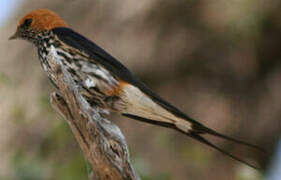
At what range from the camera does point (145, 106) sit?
4.15 m

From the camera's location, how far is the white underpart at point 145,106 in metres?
4.05

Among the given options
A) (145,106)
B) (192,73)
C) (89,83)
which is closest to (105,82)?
(89,83)

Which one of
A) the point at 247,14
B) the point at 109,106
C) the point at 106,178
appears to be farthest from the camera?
the point at 247,14

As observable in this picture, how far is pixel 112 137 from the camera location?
3477 mm

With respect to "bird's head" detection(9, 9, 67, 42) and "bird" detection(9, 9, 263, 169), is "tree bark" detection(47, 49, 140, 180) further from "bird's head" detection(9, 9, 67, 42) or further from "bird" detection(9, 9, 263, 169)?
"bird's head" detection(9, 9, 67, 42)

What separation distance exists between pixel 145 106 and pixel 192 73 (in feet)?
7.22

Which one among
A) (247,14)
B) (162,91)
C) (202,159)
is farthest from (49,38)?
(247,14)

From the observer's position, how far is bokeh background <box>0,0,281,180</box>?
5.95 meters

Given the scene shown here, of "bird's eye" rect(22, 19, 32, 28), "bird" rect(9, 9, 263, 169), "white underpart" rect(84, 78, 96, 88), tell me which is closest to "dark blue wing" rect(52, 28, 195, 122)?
"bird" rect(9, 9, 263, 169)

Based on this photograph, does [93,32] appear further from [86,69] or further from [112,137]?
[112,137]

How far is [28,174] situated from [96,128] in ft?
2.72

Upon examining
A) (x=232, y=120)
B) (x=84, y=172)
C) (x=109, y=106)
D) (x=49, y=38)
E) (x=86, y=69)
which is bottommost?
(x=232, y=120)

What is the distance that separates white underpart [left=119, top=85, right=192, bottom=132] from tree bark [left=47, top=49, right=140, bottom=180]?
2.52ft

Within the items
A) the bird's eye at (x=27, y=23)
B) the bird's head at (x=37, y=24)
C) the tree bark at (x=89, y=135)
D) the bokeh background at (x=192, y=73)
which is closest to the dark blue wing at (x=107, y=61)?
the bird's head at (x=37, y=24)
